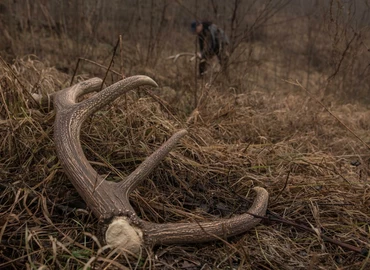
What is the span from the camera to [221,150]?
8.80 feet

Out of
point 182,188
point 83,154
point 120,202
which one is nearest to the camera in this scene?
point 120,202

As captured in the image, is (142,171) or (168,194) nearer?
(142,171)

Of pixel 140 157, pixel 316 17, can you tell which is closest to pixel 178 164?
pixel 140 157

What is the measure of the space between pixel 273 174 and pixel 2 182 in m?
1.57

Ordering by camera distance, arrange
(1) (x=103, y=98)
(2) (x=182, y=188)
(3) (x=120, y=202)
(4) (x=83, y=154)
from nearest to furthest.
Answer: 1. (3) (x=120, y=202)
2. (4) (x=83, y=154)
3. (1) (x=103, y=98)
4. (2) (x=182, y=188)

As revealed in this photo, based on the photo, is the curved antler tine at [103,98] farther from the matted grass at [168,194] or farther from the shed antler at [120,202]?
the matted grass at [168,194]

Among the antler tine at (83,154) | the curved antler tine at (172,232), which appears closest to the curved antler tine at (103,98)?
the antler tine at (83,154)

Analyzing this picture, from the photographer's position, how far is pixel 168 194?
212cm

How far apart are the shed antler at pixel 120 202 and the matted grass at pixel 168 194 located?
66mm

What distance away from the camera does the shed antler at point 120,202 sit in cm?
159

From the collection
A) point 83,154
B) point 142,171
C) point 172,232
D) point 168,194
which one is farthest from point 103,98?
point 172,232

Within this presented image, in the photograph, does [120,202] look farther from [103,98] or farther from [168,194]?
[103,98]

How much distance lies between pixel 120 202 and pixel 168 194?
1.61 ft

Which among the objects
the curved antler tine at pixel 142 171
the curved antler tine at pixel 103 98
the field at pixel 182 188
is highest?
the curved antler tine at pixel 103 98
